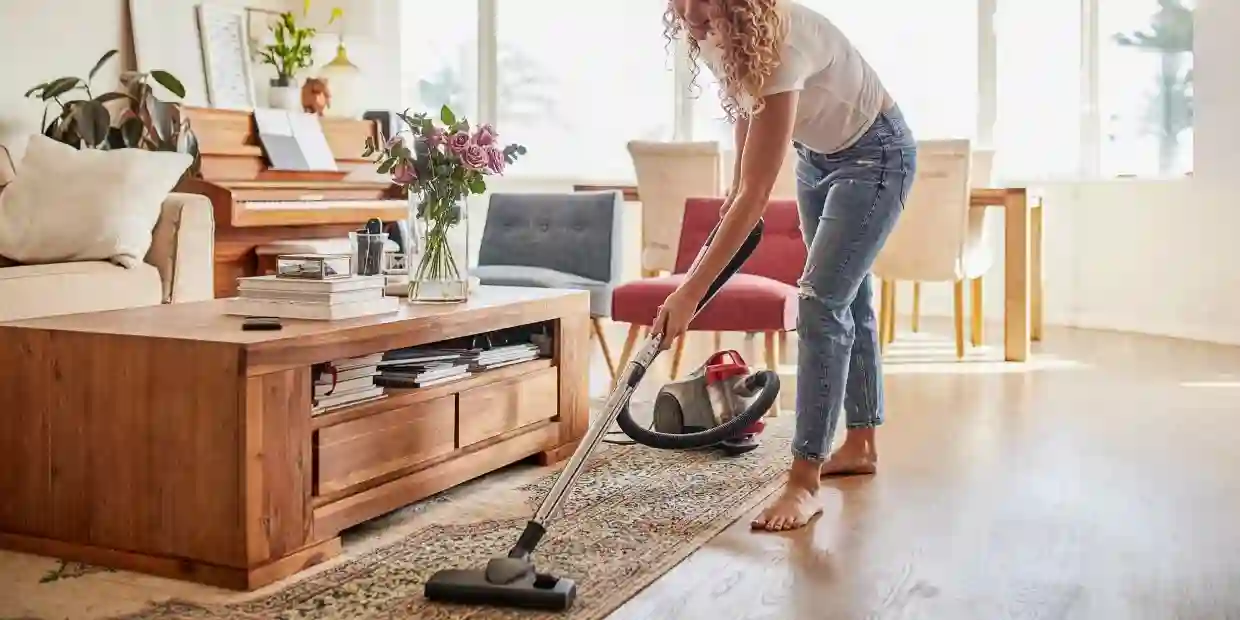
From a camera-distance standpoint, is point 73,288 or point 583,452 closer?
point 583,452

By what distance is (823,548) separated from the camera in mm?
2393

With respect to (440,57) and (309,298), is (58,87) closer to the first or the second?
(309,298)

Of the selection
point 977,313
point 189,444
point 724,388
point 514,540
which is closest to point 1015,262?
point 977,313

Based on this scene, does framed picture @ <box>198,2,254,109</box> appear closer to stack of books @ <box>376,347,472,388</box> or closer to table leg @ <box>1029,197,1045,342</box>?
stack of books @ <box>376,347,472,388</box>

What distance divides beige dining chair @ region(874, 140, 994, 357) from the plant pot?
2.69 m

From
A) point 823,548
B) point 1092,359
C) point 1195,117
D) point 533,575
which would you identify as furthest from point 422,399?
point 1195,117

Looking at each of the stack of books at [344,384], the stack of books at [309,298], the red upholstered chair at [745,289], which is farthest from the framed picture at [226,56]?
the stack of books at [344,384]

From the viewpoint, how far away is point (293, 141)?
17.3ft

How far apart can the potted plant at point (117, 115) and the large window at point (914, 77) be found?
2416 mm

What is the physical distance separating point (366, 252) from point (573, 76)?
4740mm

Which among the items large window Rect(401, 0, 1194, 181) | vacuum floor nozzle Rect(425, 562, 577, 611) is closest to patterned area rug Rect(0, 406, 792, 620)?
vacuum floor nozzle Rect(425, 562, 577, 611)

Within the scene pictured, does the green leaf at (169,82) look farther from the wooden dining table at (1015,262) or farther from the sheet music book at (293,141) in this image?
the wooden dining table at (1015,262)

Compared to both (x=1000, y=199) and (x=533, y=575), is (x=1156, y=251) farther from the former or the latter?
(x=533, y=575)

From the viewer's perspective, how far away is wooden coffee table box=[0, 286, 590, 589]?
211cm
